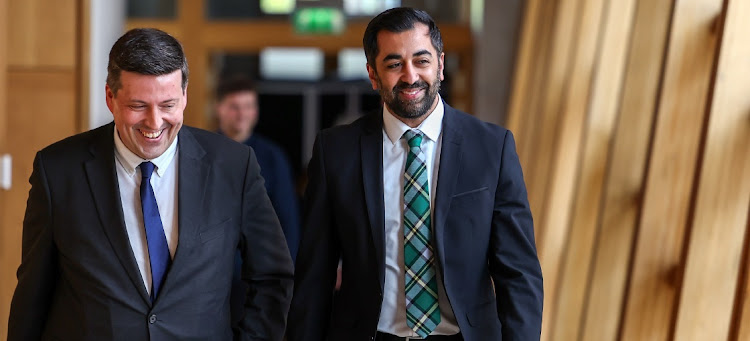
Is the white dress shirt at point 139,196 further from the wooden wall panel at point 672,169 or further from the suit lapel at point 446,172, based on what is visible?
the wooden wall panel at point 672,169

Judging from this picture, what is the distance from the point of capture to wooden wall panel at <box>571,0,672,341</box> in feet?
13.2

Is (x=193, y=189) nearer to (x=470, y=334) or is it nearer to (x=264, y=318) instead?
(x=264, y=318)

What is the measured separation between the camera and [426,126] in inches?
108

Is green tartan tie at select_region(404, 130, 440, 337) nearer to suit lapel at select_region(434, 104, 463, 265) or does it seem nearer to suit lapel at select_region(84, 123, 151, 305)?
suit lapel at select_region(434, 104, 463, 265)

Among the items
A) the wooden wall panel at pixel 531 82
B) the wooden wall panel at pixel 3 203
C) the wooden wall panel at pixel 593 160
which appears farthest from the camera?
the wooden wall panel at pixel 531 82

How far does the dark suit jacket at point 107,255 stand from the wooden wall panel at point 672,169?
155 cm

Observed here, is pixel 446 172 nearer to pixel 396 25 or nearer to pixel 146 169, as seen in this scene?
pixel 396 25

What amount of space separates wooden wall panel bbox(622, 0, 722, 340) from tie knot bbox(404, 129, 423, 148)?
1159 millimetres

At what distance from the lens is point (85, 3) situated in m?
5.48

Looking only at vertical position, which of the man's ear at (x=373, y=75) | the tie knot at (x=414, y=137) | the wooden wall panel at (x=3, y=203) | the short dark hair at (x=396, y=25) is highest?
the short dark hair at (x=396, y=25)

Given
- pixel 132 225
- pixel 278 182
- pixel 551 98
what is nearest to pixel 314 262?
pixel 132 225

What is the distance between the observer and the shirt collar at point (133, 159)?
2670 millimetres

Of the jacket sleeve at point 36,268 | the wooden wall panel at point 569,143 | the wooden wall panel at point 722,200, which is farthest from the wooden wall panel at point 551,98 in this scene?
the jacket sleeve at point 36,268

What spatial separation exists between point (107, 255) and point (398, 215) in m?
0.77
